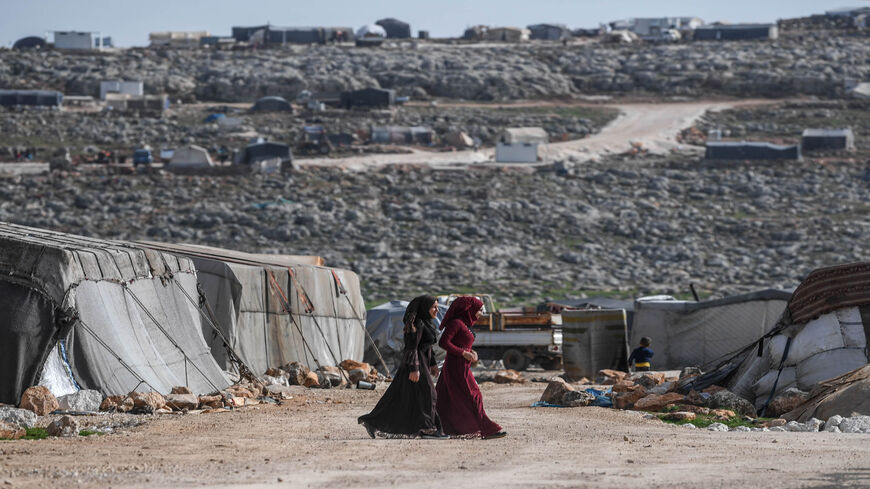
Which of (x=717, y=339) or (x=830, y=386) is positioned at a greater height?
(x=830, y=386)

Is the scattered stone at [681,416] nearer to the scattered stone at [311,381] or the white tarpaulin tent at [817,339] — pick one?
the white tarpaulin tent at [817,339]

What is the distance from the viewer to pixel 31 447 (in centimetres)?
1123

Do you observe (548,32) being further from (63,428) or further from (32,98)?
(63,428)

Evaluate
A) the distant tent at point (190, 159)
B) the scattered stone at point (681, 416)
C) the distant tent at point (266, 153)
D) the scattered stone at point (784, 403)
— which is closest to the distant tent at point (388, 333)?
the scattered stone at point (784, 403)

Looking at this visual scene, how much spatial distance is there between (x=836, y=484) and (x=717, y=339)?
16.7 m

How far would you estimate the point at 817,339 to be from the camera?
16594 millimetres

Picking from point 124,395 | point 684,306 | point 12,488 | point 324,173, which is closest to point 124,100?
point 324,173

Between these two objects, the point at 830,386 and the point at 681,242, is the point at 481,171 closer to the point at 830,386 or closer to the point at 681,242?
the point at 681,242

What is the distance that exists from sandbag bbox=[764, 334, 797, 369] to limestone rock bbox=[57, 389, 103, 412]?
7.78m

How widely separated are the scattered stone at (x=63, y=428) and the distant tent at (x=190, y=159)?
55827mm

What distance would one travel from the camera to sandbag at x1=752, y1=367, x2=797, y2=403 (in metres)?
16.4

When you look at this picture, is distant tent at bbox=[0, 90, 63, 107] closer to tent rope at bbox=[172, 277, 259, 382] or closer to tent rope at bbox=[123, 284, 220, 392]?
tent rope at bbox=[172, 277, 259, 382]

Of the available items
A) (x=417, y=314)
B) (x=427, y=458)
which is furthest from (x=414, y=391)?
(x=427, y=458)

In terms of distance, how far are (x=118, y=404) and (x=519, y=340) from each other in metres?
14.4
